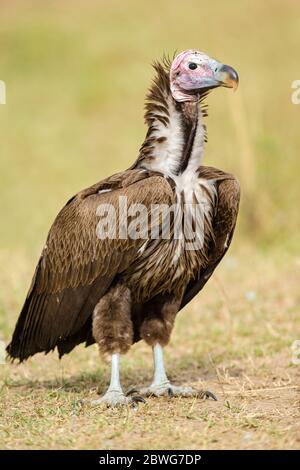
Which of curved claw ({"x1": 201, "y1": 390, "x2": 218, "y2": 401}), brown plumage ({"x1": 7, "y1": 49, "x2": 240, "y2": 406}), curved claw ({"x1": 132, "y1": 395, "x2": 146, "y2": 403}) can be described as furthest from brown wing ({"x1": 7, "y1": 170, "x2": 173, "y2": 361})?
curved claw ({"x1": 201, "y1": 390, "x2": 218, "y2": 401})

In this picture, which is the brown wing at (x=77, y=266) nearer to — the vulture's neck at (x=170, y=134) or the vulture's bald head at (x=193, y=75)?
the vulture's neck at (x=170, y=134)

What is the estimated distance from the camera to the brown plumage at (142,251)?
499 centimetres

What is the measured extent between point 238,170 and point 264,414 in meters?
5.83

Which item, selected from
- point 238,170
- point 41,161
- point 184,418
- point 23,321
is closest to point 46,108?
point 41,161

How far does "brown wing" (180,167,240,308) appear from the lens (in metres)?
5.17

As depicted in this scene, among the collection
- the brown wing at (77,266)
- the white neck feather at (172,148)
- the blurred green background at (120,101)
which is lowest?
the brown wing at (77,266)

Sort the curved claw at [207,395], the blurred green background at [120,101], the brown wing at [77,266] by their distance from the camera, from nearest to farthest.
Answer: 1. the brown wing at [77,266]
2. the curved claw at [207,395]
3. the blurred green background at [120,101]

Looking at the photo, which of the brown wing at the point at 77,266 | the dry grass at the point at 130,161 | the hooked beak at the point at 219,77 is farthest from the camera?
the hooked beak at the point at 219,77

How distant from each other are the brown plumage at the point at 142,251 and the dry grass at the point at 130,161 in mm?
453

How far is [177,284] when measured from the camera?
17.0 feet

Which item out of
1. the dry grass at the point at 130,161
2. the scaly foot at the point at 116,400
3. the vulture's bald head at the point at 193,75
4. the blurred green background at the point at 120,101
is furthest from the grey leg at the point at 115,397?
the blurred green background at the point at 120,101

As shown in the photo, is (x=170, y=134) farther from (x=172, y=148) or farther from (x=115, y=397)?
(x=115, y=397)

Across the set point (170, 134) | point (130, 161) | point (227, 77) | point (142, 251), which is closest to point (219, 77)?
point (227, 77)

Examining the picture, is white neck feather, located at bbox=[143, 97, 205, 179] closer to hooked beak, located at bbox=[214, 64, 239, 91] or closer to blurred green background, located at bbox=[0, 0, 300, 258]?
hooked beak, located at bbox=[214, 64, 239, 91]
